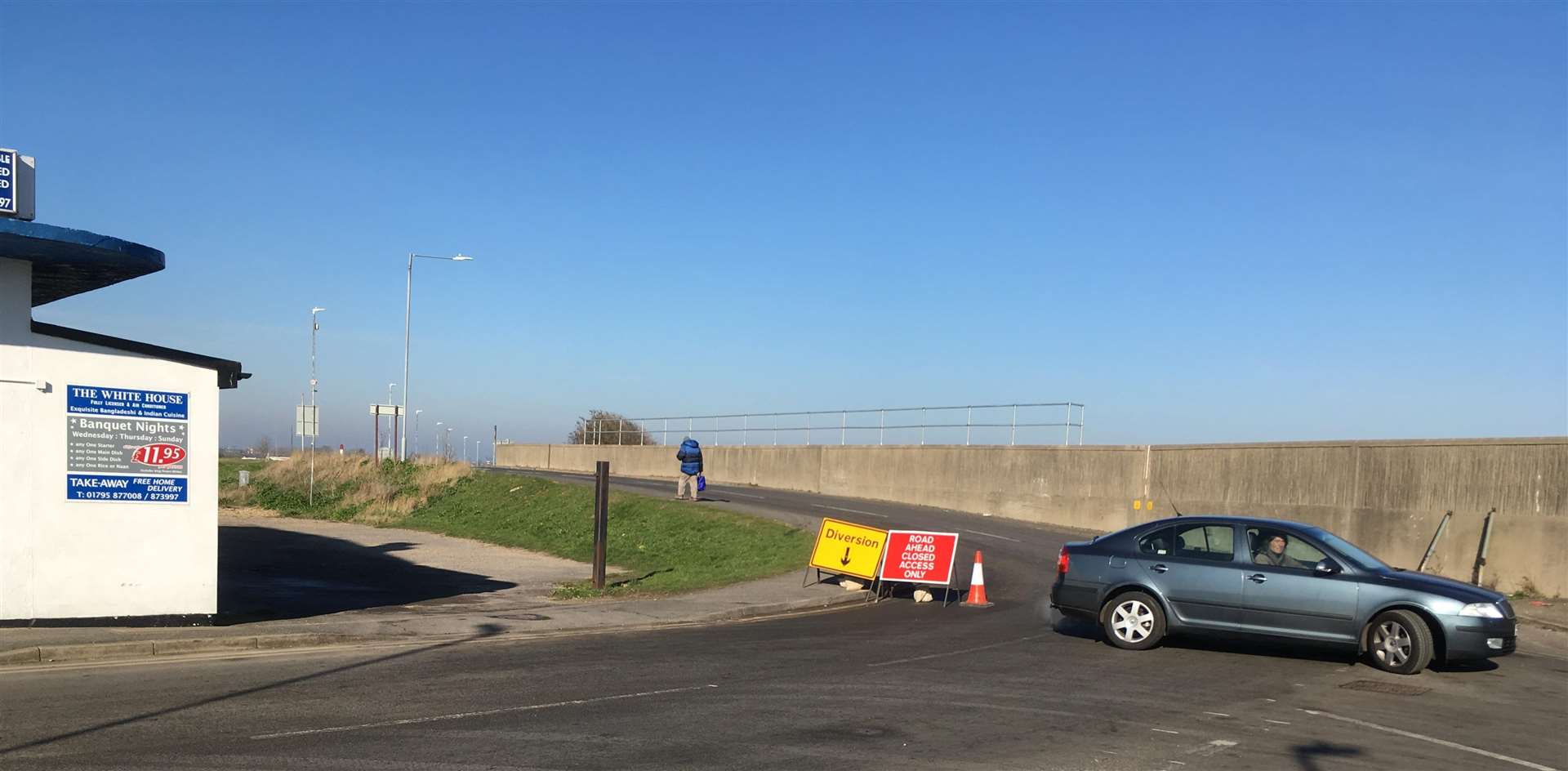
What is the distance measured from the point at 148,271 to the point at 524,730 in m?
7.98

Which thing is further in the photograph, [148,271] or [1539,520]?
[1539,520]

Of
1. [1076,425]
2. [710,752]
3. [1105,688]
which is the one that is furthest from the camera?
[1076,425]

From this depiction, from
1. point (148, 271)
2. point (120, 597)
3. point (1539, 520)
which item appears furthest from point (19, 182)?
point (1539, 520)

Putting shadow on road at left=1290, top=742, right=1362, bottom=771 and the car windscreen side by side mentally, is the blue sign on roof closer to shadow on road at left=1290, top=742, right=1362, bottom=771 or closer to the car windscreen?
shadow on road at left=1290, top=742, right=1362, bottom=771

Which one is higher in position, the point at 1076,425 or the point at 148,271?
the point at 148,271

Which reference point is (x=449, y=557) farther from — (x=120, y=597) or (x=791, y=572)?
(x=120, y=597)

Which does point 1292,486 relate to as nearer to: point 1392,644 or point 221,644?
point 1392,644

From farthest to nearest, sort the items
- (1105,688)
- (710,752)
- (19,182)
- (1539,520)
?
(1539,520) < (19,182) < (1105,688) < (710,752)

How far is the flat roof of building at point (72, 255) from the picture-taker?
1198 cm

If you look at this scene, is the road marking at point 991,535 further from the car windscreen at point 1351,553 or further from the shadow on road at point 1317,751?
the shadow on road at point 1317,751

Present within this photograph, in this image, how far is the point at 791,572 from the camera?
21250 millimetres

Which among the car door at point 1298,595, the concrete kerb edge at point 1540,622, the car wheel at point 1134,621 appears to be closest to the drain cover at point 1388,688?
the car door at point 1298,595

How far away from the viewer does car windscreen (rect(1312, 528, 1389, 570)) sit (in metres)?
12.3

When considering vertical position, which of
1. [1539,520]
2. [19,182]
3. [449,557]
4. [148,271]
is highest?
[19,182]
